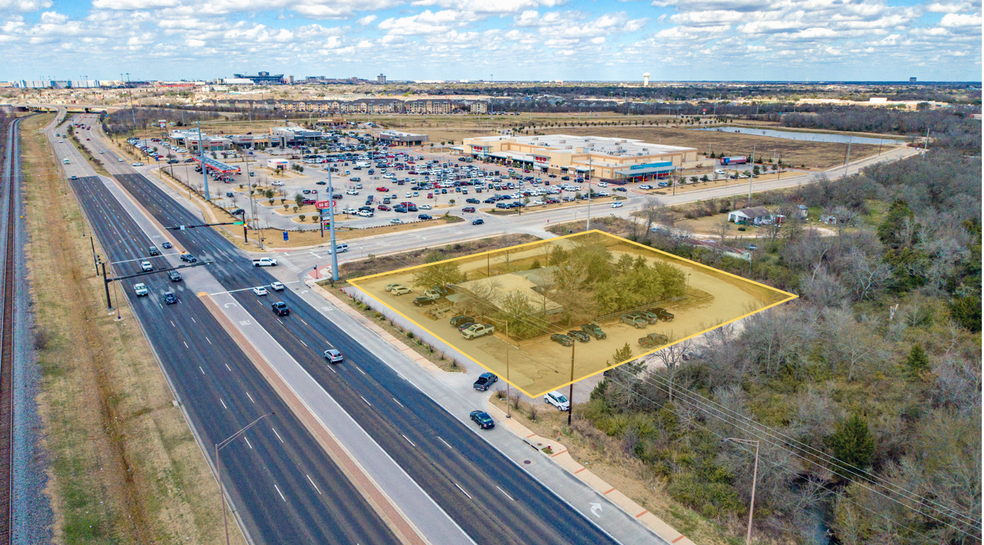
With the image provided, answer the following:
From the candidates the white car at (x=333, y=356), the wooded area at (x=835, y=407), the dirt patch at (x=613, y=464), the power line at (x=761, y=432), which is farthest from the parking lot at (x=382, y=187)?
the power line at (x=761, y=432)

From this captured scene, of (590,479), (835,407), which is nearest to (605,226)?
(835,407)

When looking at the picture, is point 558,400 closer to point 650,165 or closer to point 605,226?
point 605,226

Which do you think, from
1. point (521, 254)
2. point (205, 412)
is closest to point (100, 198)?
point (205, 412)

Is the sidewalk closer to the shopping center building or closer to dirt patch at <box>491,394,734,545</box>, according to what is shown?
dirt patch at <box>491,394,734,545</box>

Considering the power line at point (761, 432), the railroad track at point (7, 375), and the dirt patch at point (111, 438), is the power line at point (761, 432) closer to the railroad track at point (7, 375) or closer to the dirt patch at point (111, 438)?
the dirt patch at point (111, 438)

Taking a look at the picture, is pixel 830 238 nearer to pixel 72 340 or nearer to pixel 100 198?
pixel 72 340

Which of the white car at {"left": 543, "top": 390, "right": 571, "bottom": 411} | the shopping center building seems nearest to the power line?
the white car at {"left": 543, "top": 390, "right": 571, "bottom": 411}

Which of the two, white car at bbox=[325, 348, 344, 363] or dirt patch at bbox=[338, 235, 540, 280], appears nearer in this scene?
white car at bbox=[325, 348, 344, 363]
